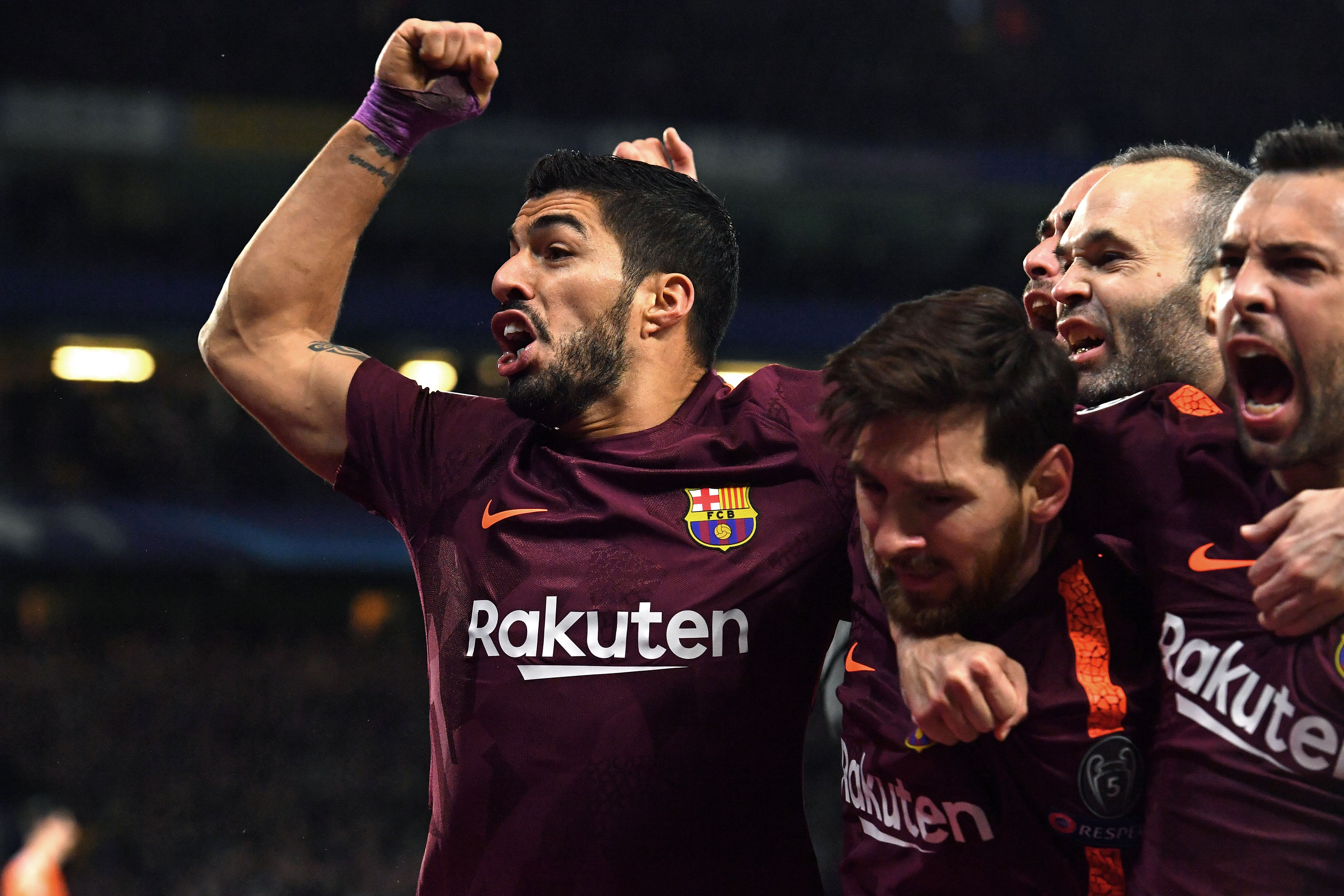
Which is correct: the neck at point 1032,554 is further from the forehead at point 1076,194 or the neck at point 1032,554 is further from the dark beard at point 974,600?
the forehead at point 1076,194

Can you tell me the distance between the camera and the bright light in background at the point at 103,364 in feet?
47.7

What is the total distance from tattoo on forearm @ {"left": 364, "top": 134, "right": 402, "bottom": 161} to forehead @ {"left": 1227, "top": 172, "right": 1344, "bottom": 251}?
186 cm

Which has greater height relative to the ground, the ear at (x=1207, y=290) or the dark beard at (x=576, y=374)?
the ear at (x=1207, y=290)

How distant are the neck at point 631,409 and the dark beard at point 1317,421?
1308 millimetres

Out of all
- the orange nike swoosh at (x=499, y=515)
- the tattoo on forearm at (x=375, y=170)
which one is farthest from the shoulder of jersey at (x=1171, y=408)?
the tattoo on forearm at (x=375, y=170)

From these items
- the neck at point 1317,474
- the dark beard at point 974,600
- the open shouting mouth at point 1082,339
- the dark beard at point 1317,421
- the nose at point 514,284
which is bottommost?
the dark beard at point 974,600

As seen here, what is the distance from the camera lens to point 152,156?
14.7 meters

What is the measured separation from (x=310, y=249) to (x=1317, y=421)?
6.76ft

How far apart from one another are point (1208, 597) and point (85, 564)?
537 inches

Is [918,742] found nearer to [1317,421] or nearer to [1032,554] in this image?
[1032,554]

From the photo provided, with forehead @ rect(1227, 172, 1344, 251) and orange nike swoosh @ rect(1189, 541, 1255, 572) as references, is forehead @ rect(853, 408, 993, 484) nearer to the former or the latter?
orange nike swoosh @ rect(1189, 541, 1255, 572)

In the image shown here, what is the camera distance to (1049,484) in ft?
6.51

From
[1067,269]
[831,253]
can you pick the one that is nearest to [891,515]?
[1067,269]

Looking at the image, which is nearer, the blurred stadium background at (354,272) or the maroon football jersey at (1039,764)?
the maroon football jersey at (1039,764)
